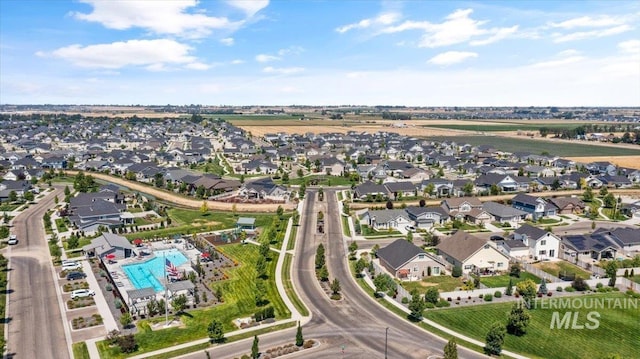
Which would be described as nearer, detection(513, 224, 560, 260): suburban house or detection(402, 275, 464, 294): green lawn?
detection(402, 275, 464, 294): green lawn

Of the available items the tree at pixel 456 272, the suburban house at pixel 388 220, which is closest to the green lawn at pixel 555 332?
the tree at pixel 456 272

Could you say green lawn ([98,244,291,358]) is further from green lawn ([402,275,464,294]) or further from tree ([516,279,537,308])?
tree ([516,279,537,308])

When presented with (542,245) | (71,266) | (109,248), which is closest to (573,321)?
(542,245)

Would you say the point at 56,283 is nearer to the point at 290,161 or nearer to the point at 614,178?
the point at 290,161

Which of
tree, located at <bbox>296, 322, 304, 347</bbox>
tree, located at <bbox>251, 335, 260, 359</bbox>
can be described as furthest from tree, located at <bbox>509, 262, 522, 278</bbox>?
tree, located at <bbox>251, 335, 260, 359</bbox>
